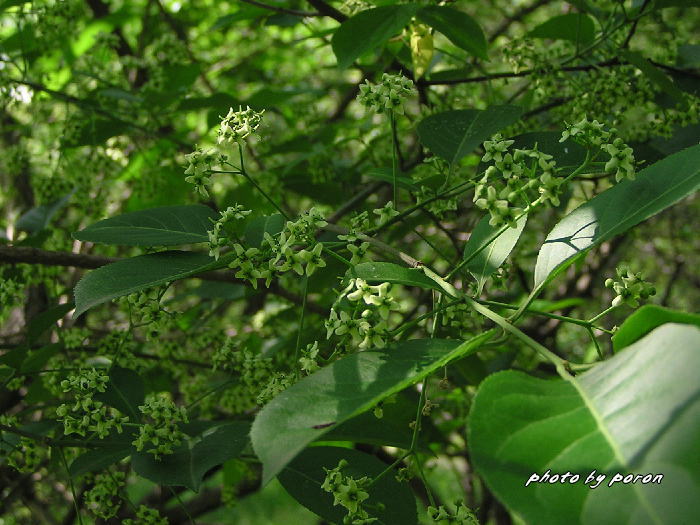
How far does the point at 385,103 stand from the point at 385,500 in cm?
100

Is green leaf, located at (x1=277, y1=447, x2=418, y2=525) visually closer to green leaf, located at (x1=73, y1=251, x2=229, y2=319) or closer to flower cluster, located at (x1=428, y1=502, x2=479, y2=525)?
flower cluster, located at (x1=428, y1=502, x2=479, y2=525)

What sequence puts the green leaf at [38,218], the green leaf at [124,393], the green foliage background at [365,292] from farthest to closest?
the green leaf at [38,218] < the green leaf at [124,393] < the green foliage background at [365,292]

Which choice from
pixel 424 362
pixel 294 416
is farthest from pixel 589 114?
pixel 294 416

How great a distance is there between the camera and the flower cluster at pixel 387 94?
6.70ft

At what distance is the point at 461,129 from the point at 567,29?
110cm

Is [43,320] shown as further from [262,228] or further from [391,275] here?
[391,275]

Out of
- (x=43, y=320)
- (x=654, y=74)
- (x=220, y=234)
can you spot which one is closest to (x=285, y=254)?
(x=220, y=234)

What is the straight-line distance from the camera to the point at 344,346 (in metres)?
1.72

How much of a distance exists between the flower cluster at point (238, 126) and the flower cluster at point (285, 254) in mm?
381

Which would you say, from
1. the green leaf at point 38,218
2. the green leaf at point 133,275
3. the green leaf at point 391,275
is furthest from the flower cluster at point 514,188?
the green leaf at point 38,218

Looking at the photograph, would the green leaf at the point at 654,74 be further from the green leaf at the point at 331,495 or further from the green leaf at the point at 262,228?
the green leaf at the point at 331,495

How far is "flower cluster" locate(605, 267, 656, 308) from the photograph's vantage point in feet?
5.52

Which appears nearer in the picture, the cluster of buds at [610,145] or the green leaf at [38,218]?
the cluster of buds at [610,145]

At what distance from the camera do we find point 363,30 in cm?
242
